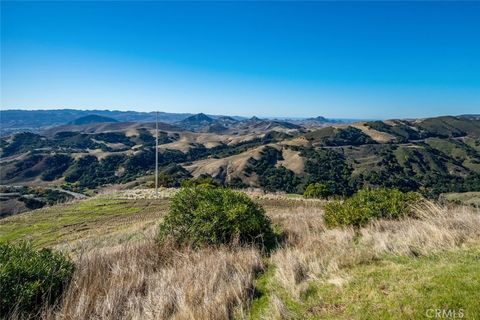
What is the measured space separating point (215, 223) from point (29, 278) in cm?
455

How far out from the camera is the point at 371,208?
10.7 metres

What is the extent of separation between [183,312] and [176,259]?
3181 mm

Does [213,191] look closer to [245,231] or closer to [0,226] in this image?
[245,231]

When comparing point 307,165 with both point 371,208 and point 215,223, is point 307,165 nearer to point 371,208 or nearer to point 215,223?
→ point 371,208

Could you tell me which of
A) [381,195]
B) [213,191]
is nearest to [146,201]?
[213,191]

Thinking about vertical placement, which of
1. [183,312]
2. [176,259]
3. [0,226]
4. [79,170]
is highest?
[183,312]

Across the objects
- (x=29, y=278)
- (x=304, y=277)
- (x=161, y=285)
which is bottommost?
(x=161, y=285)

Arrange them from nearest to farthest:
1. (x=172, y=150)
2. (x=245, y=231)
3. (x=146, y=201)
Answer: (x=245, y=231)
(x=146, y=201)
(x=172, y=150)

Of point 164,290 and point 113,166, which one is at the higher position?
point 164,290

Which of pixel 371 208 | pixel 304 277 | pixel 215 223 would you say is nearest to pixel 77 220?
pixel 215 223

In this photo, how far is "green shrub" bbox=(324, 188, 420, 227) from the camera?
10492 mm

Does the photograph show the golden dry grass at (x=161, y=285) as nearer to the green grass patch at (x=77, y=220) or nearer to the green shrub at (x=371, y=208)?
the green shrub at (x=371, y=208)

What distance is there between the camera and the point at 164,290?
19.7 feet

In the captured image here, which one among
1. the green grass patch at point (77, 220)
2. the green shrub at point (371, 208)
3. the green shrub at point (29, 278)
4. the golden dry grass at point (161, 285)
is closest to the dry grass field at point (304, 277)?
the golden dry grass at point (161, 285)
